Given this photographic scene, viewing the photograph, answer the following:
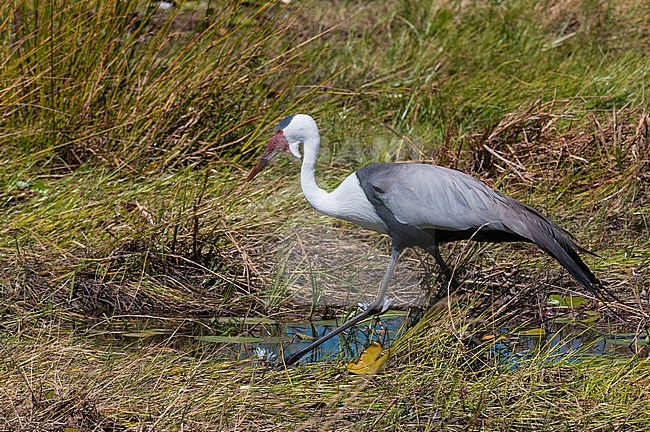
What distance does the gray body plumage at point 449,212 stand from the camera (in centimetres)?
393

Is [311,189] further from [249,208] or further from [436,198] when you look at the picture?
[249,208]

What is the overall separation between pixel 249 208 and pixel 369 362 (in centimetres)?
161

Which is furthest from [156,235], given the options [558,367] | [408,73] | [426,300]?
[408,73]

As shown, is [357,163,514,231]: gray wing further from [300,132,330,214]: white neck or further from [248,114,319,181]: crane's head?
[248,114,319,181]: crane's head

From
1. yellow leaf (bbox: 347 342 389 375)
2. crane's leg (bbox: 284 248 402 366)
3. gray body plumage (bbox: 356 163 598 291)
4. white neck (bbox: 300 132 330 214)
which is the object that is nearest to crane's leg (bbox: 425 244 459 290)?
gray body plumage (bbox: 356 163 598 291)

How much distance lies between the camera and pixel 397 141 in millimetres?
6020

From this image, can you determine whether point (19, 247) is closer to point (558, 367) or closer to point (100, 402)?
point (100, 402)

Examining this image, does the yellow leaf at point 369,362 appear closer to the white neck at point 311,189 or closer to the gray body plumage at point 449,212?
the gray body plumage at point 449,212

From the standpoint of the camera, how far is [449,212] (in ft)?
13.2

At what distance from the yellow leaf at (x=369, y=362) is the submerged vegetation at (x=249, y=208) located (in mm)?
42

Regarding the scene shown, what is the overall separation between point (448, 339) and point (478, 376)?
0.17 meters

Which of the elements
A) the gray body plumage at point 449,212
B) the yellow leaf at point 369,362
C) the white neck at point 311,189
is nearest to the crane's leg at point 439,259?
the gray body plumage at point 449,212

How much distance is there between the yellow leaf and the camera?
3.59m

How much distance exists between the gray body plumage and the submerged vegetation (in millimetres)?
287
